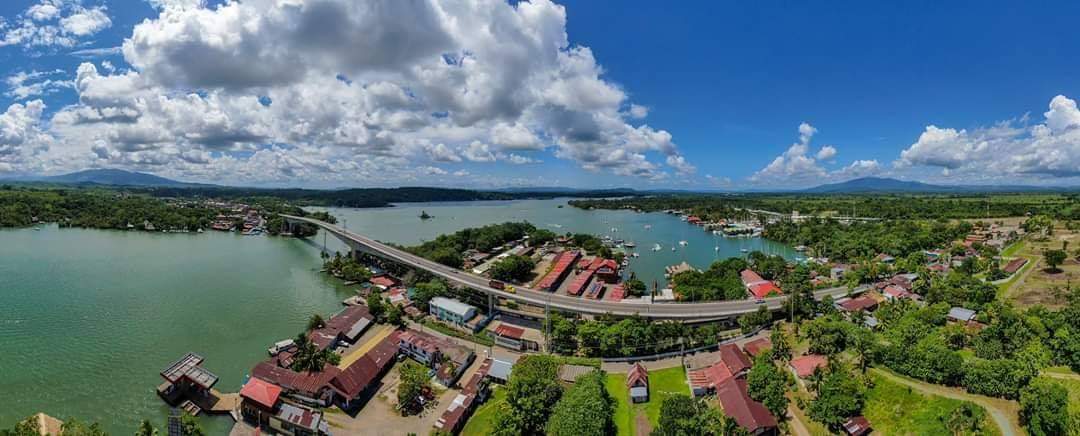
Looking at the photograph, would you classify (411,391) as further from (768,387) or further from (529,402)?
(768,387)

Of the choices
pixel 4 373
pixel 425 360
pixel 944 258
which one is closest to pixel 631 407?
pixel 425 360

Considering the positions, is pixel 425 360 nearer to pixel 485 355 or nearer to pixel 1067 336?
pixel 485 355

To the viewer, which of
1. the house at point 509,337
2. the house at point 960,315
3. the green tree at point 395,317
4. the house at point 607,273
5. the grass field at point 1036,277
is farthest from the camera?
the house at point 607,273

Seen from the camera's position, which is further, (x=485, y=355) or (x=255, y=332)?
(x=255, y=332)

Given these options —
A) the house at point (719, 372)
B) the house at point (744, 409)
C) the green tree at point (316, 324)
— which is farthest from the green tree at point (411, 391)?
the house at point (744, 409)

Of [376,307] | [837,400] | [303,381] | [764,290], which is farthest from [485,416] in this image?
[764,290]

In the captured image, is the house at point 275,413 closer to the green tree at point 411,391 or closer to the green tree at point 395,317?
the green tree at point 411,391

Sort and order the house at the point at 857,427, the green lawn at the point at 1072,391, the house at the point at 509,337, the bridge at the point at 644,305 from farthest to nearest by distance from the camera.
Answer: the bridge at the point at 644,305 → the house at the point at 509,337 → the house at the point at 857,427 → the green lawn at the point at 1072,391
